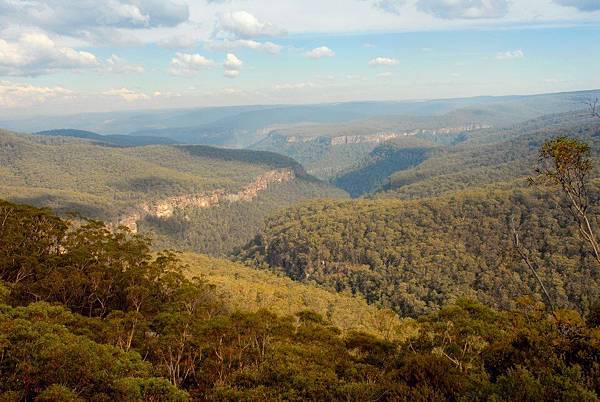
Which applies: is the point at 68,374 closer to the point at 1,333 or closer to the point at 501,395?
the point at 1,333

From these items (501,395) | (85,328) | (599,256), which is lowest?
(85,328)

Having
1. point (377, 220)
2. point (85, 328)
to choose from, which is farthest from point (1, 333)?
point (377, 220)

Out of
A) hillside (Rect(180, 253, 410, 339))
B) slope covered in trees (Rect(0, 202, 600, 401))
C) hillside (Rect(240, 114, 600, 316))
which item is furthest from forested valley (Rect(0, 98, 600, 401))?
hillside (Rect(240, 114, 600, 316))

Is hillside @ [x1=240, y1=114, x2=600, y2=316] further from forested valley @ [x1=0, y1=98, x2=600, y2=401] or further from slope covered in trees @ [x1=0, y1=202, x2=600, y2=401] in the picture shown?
slope covered in trees @ [x1=0, y1=202, x2=600, y2=401]

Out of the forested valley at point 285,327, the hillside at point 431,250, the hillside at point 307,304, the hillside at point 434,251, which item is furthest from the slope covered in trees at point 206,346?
the hillside at point 431,250

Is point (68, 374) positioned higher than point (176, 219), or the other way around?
point (68, 374)

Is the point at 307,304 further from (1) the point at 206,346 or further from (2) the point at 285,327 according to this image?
(1) the point at 206,346

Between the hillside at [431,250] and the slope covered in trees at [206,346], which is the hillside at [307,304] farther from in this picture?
the slope covered in trees at [206,346]

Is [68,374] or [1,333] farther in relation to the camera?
[1,333]
